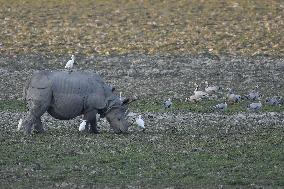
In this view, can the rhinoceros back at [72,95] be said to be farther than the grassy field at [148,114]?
Yes

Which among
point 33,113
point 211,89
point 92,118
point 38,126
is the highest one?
point 33,113

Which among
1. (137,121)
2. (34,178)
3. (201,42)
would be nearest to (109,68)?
(201,42)

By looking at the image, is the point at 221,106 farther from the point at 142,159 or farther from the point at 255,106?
the point at 142,159

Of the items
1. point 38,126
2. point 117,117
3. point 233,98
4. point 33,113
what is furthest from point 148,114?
point 33,113

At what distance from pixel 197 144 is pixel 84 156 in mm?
3113

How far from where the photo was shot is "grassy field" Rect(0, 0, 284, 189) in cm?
1688

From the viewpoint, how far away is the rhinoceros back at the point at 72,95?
22109 millimetres

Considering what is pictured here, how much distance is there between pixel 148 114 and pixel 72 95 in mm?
5100

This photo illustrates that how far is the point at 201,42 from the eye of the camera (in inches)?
1628

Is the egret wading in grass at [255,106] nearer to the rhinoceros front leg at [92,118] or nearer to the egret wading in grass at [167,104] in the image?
the egret wading in grass at [167,104]

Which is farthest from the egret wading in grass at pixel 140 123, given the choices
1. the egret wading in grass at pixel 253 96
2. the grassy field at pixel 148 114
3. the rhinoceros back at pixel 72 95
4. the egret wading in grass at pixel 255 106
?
the egret wading in grass at pixel 253 96

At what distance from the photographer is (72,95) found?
72.6ft

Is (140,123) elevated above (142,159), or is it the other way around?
(142,159)

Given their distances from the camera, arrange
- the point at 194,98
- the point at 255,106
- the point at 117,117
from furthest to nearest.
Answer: the point at 194,98, the point at 255,106, the point at 117,117
